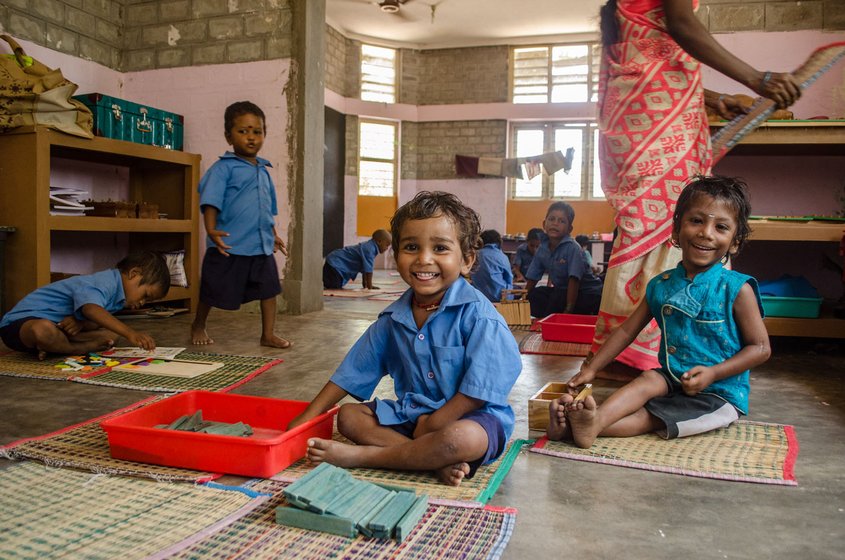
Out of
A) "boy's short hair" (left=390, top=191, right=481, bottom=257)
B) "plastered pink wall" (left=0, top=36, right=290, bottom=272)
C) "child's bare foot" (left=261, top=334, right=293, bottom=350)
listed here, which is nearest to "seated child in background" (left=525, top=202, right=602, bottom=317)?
"plastered pink wall" (left=0, top=36, right=290, bottom=272)

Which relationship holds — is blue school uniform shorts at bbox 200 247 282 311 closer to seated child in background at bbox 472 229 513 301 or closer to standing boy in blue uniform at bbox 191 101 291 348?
standing boy in blue uniform at bbox 191 101 291 348

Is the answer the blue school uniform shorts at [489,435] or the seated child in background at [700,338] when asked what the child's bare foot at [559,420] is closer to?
the seated child in background at [700,338]

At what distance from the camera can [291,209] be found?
5.18 metres

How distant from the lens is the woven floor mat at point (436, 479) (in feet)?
5.10

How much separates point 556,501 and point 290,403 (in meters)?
0.88

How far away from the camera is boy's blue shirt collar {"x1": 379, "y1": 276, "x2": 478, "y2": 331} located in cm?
177

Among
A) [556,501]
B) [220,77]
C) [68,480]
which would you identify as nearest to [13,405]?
[68,480]

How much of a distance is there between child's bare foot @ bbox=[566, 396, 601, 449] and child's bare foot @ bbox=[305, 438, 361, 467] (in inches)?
24.5

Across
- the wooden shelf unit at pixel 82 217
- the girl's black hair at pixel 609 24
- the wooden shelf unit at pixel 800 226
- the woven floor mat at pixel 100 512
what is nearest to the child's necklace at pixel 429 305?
the woven floor mat at pixel 100 512

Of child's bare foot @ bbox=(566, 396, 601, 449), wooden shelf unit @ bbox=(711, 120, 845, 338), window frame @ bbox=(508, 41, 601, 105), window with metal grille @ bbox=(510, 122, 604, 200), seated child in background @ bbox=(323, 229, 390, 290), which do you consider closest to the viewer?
child's bare foot @ bbox=(566, 396, 601, 449)

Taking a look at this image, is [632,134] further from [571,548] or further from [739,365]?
[571,548]

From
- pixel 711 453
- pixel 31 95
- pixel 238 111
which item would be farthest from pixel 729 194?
pixel 31 95

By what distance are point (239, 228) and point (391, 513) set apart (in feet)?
8.87

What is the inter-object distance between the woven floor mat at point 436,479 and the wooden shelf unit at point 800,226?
244cm
